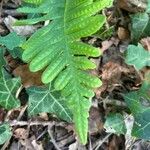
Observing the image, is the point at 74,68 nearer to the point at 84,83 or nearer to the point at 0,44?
the point at 84,83

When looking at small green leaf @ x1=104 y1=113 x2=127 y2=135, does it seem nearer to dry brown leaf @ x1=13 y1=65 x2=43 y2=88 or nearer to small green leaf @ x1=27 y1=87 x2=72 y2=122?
small green leaf @ x1=27 y1=87 x2=72 y2=122

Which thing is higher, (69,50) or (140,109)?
(69,50)

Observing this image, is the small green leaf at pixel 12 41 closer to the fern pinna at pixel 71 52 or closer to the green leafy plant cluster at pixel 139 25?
the fern pinna at pixel 71 52

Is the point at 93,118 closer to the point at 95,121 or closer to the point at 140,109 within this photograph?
the point at 95,121

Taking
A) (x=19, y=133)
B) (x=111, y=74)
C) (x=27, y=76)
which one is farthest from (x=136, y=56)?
(x=19, y=133)

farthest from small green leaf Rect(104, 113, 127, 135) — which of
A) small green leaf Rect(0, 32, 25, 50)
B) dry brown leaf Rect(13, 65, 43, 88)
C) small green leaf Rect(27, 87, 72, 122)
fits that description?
small green leaf Rect(0, 32, 25, 50)
